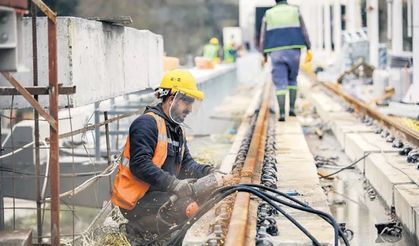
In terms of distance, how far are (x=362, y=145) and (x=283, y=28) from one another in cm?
299

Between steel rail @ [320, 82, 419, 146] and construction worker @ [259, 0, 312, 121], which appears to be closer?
steel rail @ [320, 82, 419, 146]

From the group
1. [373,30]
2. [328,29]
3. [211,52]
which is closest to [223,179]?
[373,30]

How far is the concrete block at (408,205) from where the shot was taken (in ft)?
20.7

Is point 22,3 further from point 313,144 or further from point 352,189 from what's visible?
point 313,144

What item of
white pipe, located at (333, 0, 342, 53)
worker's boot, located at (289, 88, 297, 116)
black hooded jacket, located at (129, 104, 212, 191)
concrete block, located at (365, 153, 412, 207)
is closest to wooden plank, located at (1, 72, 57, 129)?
black hooded jacket, located at (129, 104, 212, 191)

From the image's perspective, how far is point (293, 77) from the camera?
12727mm

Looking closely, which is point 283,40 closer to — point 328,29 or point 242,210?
point 242,210

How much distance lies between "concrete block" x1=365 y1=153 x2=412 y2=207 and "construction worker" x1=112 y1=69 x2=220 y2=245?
246cm

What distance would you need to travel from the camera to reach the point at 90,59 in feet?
22.6

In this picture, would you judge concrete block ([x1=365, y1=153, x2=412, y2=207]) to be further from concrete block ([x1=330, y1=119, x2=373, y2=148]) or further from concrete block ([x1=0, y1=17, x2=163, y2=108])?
concrete block ([x1=0, y1=17, x2=163, y2=108])

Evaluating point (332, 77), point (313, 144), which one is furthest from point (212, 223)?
point (332, 77)

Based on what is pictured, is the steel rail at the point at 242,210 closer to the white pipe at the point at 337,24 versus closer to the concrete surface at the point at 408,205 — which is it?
the concrete surface at the point at 408,205

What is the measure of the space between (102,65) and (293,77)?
585cm

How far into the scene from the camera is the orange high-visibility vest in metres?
5.79
